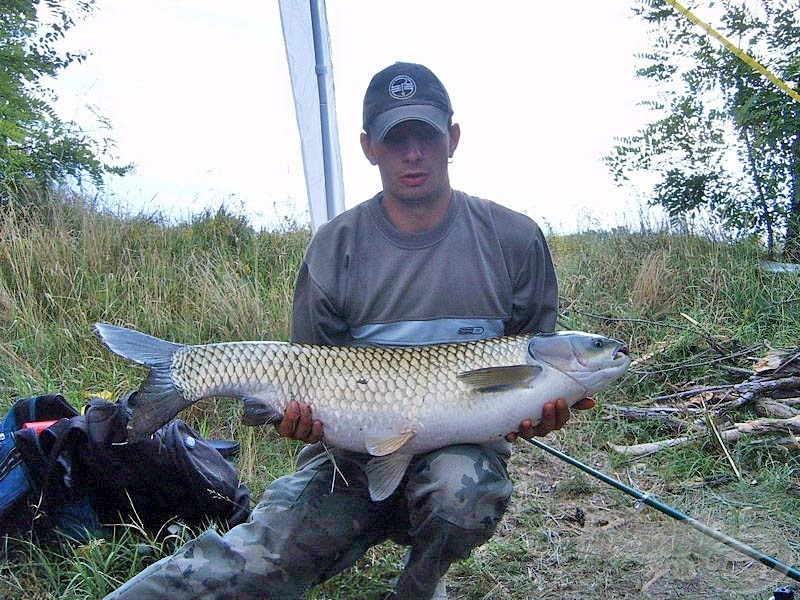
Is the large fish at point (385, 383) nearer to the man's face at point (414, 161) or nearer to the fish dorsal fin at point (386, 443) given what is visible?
the fish dorsal fin at point (386, 443)

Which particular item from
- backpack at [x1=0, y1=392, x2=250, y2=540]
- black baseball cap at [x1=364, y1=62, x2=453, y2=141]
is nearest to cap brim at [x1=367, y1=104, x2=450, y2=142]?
black baseball cap at [x1=364, y1=62, x2=453, y2=141]

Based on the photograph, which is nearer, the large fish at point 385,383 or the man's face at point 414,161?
the large fish at point 385,383

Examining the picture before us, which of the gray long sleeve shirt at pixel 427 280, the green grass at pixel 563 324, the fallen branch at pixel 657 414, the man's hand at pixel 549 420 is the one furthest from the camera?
the fallen branch at pixel 657 414

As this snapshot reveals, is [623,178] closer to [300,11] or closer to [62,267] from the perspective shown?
[300,11]

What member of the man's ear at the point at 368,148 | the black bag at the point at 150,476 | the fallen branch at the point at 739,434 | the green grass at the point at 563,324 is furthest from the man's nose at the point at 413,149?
the fallen branch at the point at 739,434

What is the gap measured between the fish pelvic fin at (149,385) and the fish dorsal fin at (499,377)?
2.32ft

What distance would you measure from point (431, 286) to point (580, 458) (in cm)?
163

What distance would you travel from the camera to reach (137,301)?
14.1ft

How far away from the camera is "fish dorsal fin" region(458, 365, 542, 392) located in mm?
1886

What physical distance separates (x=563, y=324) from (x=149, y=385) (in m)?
3.38

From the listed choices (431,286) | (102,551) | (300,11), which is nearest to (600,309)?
(300,11)

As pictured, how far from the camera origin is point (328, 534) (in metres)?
1.99

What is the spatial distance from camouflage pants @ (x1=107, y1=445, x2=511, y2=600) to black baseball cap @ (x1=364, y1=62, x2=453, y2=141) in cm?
96

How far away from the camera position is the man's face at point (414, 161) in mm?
2242
